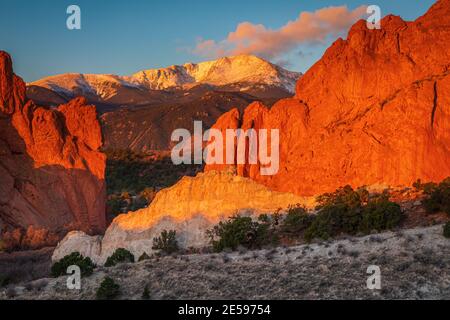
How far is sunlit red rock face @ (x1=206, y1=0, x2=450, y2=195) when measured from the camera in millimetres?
31500

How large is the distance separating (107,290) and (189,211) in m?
13.8

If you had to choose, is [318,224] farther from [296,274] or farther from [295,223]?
[296,274]

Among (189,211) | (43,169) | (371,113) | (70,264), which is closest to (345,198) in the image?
(371,113)

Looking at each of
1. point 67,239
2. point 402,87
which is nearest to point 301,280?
point 67,239

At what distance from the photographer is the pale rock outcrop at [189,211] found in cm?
3069

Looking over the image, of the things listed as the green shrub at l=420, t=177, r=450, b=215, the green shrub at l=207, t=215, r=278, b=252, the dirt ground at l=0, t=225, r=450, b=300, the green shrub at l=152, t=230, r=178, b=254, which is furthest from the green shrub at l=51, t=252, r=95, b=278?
the green shrub at l=420, t=177, r=450, b=215

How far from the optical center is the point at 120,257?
25.8 metres

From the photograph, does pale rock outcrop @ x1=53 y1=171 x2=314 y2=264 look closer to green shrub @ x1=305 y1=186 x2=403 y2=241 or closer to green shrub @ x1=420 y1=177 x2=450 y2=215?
green shrub @ x1=305 y1=186 x2=403 y2=241

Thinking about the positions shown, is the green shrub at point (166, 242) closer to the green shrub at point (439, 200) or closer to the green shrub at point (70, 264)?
the green shrub at point (70, 264)

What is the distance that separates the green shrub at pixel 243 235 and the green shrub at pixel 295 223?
2.27 ft

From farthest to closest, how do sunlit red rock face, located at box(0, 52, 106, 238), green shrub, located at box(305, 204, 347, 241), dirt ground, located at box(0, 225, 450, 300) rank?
sunlit red rock face, located at box(0, 52, 106, 238) → green shrub, located at box(305, 204, 347, 241) → dirt ground, located at box(0, 225, 450, 300)

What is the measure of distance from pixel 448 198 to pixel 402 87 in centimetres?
1069

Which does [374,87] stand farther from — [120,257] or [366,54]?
[120,257]

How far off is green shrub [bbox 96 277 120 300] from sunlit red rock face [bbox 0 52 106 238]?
2160 cm
